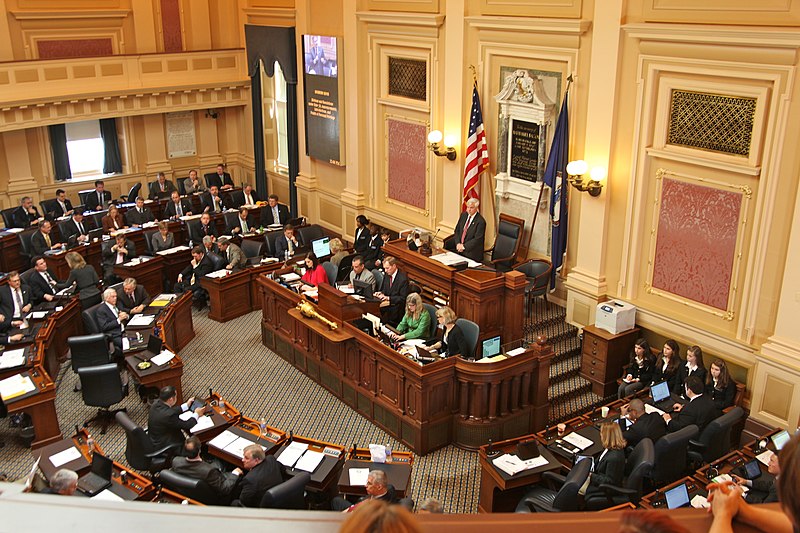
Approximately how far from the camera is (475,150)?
11805 mm

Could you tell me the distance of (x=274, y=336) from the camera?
37.7ft

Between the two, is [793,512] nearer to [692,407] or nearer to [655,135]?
[692,407]

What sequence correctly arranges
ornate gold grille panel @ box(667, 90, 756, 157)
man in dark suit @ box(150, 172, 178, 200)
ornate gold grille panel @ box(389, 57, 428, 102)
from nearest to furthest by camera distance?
1. ornate gold grille panel @ box(667, 90, 756, 157)
2. ornate gold grille panel @ box(389, 57, 428, 102)
3. man in dark suit @ box(150, 172, 178, 200)

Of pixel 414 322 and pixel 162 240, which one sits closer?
pixel 414 322

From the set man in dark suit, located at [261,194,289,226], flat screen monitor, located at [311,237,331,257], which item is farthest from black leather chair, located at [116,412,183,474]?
man in dark suit, located at [261,194,289,226]

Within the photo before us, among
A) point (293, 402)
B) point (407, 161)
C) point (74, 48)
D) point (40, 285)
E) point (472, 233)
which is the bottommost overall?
point (293, 402)

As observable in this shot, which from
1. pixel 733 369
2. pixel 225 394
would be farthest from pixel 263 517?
pixel 225 394

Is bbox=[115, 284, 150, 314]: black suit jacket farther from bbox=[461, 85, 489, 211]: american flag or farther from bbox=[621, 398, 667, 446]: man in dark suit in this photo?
bbox=[621, 398, 667, 446]: man in dark suit

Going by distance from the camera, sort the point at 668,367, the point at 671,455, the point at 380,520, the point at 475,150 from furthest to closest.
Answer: the point at 475,150 < the point at 668,367 < the point at 671,455 < the point at 380,520

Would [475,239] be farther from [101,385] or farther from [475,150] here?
[101,385]

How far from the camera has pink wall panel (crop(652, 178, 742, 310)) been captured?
8.84 m

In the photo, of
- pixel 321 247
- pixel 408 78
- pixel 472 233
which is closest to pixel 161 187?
pixel 321 247

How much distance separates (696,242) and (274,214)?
350 inches

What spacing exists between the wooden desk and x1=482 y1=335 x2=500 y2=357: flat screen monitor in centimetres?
690
